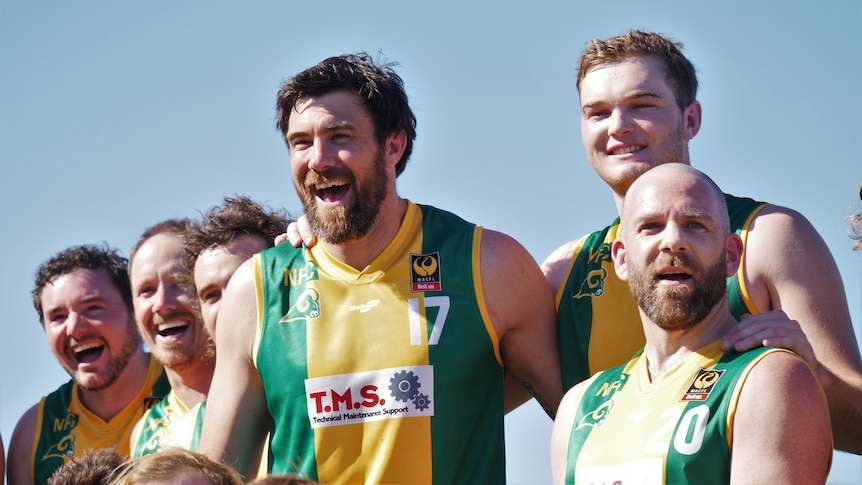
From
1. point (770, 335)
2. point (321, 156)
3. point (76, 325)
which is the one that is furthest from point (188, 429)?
point (770, 335)

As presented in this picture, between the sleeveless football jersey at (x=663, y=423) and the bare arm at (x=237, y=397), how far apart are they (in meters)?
1.90

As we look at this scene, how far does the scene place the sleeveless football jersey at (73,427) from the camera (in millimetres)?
8938

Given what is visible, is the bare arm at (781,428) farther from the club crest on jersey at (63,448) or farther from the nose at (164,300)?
the club crest on jersey at (63,448)

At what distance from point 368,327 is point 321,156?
0.93 metres

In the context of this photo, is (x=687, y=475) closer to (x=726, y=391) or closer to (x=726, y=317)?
(x=726, y=391)

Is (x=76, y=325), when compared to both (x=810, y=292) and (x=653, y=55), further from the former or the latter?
(x=810, y=292)

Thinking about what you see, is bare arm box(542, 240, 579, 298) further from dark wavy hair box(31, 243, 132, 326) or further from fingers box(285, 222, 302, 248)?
dark wavy hair box(31, 243, 132, 326)

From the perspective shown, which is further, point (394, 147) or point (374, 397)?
point (394, 147)

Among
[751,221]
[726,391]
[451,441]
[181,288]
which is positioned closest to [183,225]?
[181,288]

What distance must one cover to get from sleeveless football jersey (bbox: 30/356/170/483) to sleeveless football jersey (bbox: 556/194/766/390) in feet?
12.2

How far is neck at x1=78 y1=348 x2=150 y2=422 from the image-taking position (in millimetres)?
9297

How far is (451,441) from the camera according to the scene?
6391 mm

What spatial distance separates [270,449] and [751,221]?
→ 2758 mm

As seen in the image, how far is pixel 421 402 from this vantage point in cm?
640
